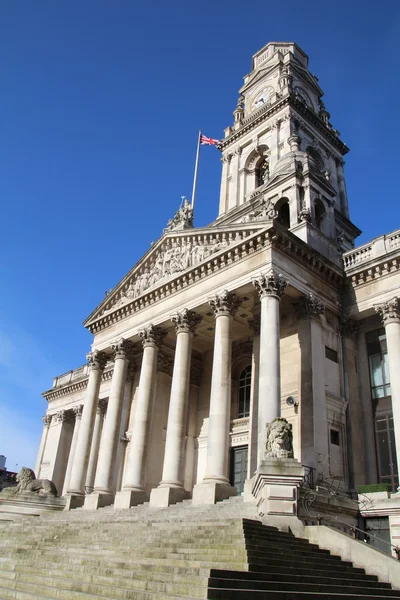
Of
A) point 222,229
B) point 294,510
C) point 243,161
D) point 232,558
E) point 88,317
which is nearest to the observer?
point 232,558

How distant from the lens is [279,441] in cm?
1797

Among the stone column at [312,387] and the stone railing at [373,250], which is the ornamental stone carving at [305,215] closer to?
the stone railing at [373,250]

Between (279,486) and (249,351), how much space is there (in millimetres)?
13818

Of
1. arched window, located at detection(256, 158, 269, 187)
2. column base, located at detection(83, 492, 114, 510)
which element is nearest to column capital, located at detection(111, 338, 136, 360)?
column base, located at detection(83, 492, 114, 510)

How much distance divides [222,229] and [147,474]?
47.2 feet

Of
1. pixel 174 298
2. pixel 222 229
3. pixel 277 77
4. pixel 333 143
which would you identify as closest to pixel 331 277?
pixel 222 229

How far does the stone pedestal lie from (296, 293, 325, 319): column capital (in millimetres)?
9114

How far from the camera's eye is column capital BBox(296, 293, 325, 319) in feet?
82.1

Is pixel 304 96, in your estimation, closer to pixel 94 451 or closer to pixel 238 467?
pixel 238 467

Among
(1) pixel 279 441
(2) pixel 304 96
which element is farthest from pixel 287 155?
(1) pixel 279 441

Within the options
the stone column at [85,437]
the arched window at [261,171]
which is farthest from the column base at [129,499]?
the arched window at [261,171]

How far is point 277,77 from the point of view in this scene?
44562mm

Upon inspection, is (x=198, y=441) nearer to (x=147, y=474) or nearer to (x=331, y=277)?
(x=147, y=474)

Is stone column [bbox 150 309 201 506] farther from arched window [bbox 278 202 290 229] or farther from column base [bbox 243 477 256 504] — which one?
arched window [bbox 278 202 290 229]
